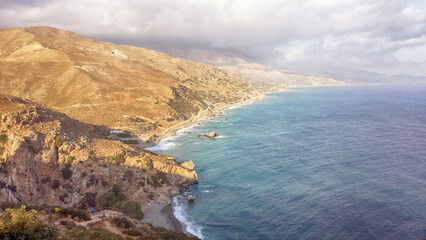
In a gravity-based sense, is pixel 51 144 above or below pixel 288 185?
above

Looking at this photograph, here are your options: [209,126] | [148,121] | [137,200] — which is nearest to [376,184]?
[137,200]

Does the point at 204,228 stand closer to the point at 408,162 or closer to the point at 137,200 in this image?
the point at 137,200

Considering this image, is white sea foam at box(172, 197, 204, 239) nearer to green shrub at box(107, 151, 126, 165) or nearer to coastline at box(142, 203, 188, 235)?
coastline at box(142, 203, 188, 235)

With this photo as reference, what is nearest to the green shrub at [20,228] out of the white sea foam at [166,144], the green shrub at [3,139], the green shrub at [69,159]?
the green shrub at [3,139]

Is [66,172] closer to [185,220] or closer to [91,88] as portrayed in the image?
[185,220]

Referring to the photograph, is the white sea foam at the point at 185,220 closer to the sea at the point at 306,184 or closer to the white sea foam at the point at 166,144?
the sea at the point at 306,184

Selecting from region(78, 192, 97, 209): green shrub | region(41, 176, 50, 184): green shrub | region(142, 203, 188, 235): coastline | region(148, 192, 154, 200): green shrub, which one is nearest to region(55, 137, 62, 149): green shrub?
region(41, 176, 50, 184): green shrub
